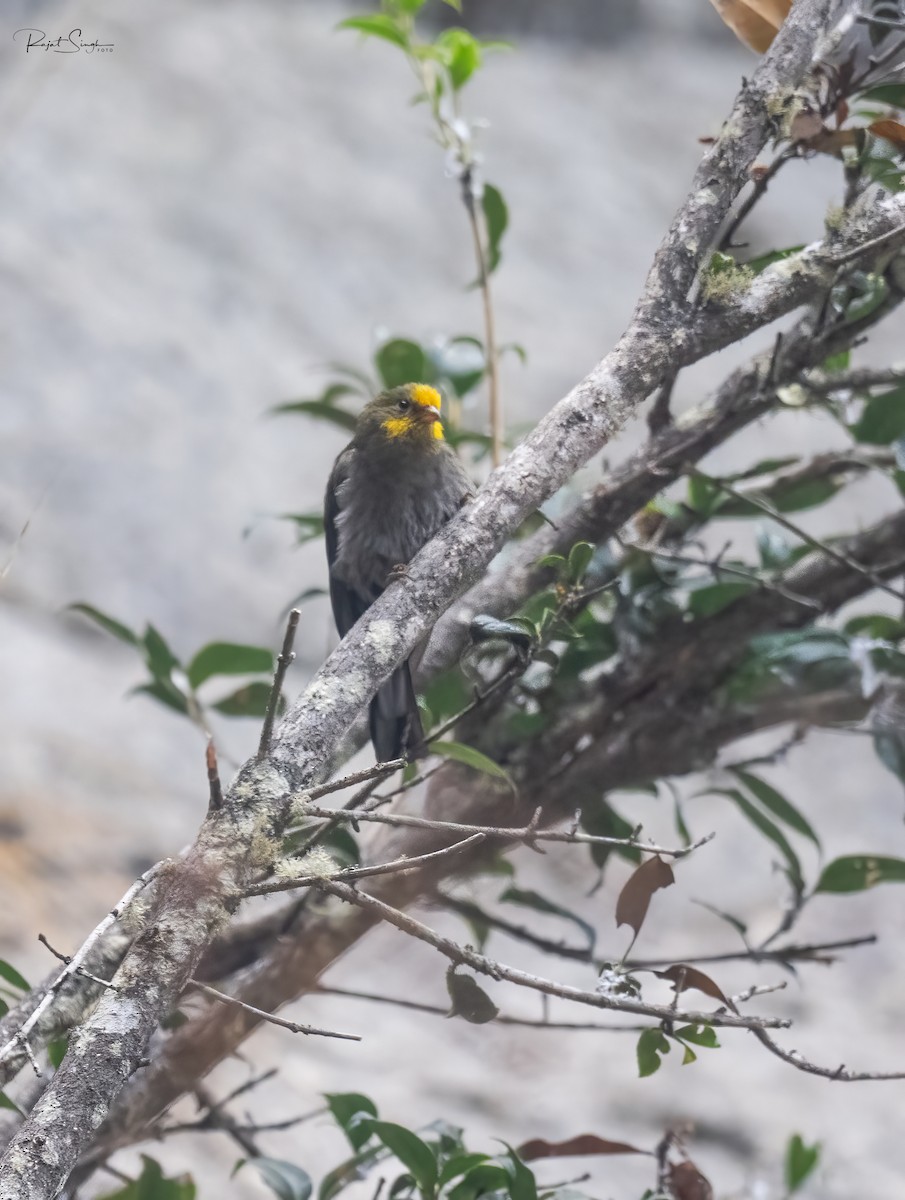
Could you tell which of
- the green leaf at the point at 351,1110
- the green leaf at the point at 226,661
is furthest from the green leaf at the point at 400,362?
the green leaf at the point at 351,1110

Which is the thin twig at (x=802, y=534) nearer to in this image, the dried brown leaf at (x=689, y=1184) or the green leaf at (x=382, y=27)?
the dried brown leaf at (x=689, y=1184)

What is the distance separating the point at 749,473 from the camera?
2.39 m

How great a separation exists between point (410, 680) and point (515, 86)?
7.97 metres

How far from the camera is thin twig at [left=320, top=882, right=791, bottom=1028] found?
1351 mm

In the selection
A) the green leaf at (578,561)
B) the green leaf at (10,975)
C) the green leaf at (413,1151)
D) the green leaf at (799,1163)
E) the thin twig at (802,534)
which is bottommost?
the green leaf at (10,975)

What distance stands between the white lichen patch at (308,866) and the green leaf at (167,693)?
3.67ft

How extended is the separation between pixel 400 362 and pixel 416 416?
0.61 ft

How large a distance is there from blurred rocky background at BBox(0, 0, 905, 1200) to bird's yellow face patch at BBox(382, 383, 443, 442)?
1.09 m

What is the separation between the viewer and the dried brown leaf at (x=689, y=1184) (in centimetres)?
192

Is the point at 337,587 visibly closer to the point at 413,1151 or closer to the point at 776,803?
the point at 776,803

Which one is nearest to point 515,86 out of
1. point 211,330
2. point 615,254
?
point 615,254

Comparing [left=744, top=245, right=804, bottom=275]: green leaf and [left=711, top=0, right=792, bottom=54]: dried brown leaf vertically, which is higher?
[left=711, top=0, right=792, bottom=54]: dried brown leaf

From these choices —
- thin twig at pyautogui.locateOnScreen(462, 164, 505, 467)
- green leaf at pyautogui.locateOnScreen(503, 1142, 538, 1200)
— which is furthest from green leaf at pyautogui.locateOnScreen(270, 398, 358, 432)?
green leaf at pyautogui.locateOnScreen(503, 1142, 538, 1200)

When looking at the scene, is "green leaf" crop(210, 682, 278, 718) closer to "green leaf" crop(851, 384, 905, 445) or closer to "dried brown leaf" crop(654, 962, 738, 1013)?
"dried brown leaf" crop(654, 962, 738, 1013)
